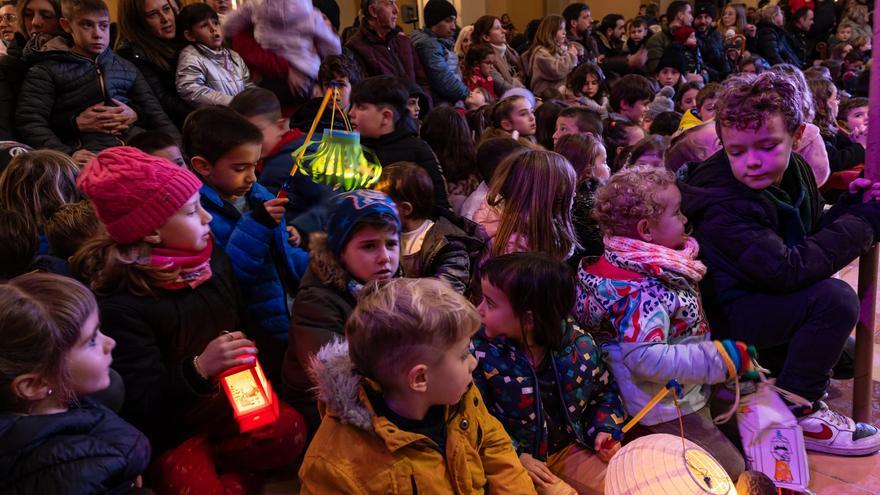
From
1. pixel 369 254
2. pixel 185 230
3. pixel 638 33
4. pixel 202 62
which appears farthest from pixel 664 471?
pixel 638 33

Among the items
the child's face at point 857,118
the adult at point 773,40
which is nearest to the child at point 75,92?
the child's face at point 857,118

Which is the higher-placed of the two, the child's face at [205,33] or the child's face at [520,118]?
the child's face at [205,33]

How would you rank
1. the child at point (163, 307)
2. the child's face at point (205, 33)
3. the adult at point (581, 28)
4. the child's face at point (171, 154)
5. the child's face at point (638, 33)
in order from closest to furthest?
the child at point (163, 307)
the child's face at point (171, 154)
the child's face at point (205, 33)
the adult at point (581, 28)
the child's face at point (638, 33)

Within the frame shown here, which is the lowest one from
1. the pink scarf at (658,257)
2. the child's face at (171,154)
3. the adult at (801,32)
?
the adult at (801,32)

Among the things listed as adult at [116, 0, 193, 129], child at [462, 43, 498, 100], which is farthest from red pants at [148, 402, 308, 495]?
child at [462, 43, 498, 100]

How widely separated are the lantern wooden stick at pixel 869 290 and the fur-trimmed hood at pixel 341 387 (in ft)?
6.85

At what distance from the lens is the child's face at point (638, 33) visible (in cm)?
995

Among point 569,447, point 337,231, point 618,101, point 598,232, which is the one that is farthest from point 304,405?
point 618,101

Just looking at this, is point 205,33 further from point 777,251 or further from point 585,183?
point 777,251

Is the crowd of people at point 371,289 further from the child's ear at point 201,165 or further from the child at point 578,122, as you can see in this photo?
the child at point 578,122

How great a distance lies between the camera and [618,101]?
248 inches

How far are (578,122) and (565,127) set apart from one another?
110 millimetres

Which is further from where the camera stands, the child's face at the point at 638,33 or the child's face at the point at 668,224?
the child's face at the point at 638,33

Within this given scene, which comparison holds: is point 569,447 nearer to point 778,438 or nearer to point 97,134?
point 778,438
